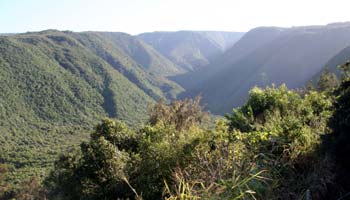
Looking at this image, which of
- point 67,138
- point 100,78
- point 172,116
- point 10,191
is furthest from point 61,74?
point 172,116

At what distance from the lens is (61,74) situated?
156250 millimetres

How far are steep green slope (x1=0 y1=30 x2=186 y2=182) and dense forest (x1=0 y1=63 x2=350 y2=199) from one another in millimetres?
64627

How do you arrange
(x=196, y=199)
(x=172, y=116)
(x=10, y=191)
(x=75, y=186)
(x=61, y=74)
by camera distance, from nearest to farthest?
(x=196, y=199)
(x=75, y=186)
(x=172, y=116)
(x=10, y=191)
(x=61, y=74)

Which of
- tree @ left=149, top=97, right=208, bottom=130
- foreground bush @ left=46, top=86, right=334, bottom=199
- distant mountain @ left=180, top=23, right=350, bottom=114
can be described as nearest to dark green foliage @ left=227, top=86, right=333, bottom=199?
foreground bush @ left=46, top=86, right=334, bottom=199

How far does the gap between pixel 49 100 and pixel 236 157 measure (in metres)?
137

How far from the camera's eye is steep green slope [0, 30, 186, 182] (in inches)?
4033

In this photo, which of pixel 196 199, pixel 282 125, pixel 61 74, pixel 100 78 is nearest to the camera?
pixel 196 199

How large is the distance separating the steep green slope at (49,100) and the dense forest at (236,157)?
64.6 metres

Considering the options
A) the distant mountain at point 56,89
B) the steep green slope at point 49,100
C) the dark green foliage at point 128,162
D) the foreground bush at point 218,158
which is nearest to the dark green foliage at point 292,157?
the foreground bush at point 218,158

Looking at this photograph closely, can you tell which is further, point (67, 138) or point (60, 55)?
point (60, 55)

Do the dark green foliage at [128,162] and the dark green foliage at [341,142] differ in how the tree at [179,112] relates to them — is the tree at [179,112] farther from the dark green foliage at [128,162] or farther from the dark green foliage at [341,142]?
the dark green foliage at [341,142]

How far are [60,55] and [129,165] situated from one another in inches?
6948

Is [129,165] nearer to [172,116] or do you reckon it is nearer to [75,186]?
[75,186]

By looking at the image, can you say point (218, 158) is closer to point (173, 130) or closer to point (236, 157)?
point (236, 157)
